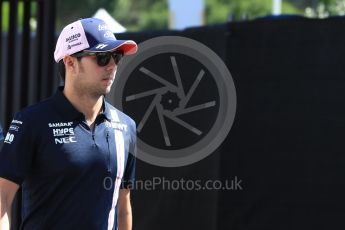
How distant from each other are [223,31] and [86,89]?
6.37 feet

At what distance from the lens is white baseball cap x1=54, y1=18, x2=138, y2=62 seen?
378 cm

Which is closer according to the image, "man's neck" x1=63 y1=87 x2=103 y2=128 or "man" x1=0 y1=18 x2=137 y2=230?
"man" x1=0 y1=18 x2=137 y2=230

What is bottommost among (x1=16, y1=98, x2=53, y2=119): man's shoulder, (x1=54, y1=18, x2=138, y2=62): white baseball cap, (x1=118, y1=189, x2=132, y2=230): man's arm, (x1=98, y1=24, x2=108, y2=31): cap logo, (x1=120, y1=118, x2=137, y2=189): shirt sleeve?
(x1=118, y1=189, x2=132, y2=230): man's arm

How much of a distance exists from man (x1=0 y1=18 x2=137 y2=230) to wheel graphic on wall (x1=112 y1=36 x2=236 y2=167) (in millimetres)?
1688

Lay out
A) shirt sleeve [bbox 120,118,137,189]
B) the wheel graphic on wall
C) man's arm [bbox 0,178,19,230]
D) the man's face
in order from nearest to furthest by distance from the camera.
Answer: man's arm [bbox 0,178,19,230]
the man's face
shirt sleeve [bbox 120,118,137,189]
the wheel graphic on wall

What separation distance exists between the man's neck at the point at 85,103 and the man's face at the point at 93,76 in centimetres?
7

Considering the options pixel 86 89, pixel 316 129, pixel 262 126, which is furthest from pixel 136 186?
pixel 86 89

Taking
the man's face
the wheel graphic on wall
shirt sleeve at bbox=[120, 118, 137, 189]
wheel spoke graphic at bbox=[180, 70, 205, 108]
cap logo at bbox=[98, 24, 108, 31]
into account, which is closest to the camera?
the man's face

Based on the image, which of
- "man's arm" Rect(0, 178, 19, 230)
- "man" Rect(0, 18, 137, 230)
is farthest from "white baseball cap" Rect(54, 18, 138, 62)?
"man's arm" Rect(0, 178, 19, 230)

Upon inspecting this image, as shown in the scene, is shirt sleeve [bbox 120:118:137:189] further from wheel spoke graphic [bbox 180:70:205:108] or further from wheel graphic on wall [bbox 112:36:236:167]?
wheel spoke graphic [bbox 180:70:205:108]

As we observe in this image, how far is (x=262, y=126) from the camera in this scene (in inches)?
209

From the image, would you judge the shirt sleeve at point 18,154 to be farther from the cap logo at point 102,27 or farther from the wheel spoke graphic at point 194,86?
the wheel spoke graphic at point 194,86

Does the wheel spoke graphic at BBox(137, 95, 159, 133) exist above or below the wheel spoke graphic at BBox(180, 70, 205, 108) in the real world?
below

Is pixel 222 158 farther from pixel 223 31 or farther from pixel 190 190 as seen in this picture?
pixel 223 31
